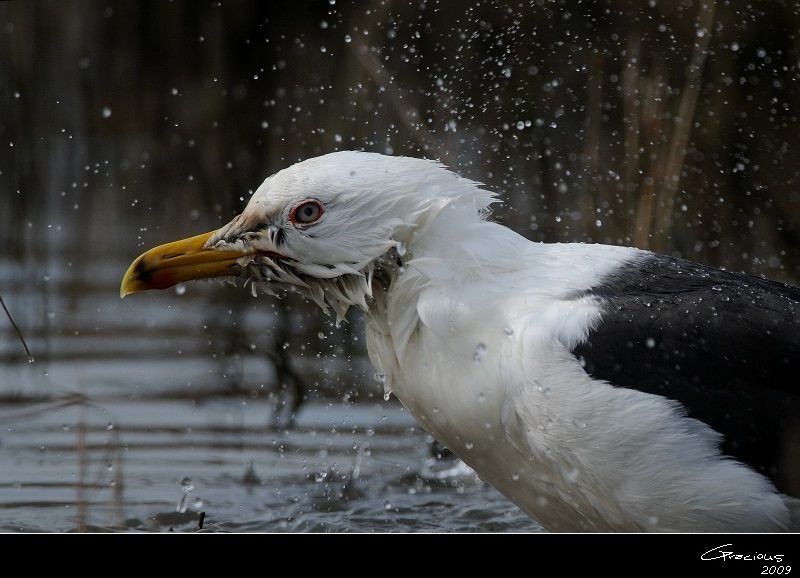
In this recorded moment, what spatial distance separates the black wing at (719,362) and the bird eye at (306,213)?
88 centimetres

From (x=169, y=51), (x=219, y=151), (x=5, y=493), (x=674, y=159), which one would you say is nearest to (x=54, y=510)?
(x=5, y=493)

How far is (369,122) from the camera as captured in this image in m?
7.73

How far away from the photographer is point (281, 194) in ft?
12.1

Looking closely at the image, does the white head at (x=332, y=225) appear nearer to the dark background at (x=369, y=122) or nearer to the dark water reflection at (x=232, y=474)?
the dark water reflection at (x=232, y=474)

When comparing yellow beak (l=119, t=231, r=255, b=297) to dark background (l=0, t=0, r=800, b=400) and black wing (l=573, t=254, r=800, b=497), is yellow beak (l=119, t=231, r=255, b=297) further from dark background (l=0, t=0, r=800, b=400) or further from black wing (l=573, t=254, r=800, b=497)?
dark background (l=0, t=0, r=800, b=400)

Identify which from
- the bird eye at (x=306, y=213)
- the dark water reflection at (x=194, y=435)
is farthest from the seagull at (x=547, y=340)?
the dark water reflection at (x=194, y=435)

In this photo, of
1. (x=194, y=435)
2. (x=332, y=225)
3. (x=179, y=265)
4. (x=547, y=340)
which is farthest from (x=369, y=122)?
(x=547, y=340)

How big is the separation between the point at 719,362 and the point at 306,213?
1.31 m

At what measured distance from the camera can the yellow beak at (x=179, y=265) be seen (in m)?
3.82

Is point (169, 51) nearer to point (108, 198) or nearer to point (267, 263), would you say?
point (108, 198)

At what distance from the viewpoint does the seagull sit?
336 centimetres

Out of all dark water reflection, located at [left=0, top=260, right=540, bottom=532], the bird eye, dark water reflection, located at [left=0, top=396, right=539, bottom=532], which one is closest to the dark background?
dark water reflection, located at [left=0, top=260, right=540, bottom=532]

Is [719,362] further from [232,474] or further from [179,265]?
[232,474]
